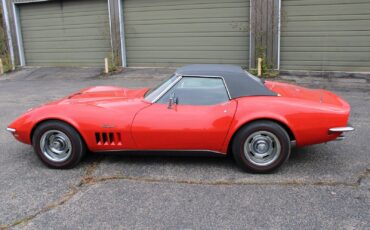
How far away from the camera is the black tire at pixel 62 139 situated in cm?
437

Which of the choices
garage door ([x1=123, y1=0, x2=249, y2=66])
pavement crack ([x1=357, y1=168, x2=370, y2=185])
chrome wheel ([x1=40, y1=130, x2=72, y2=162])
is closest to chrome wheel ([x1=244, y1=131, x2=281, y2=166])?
pavement crack ([x1=357, y1=168, x2=370, y2=185])

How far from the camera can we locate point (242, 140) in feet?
13.6

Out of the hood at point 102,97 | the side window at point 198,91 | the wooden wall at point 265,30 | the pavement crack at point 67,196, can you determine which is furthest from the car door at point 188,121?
the wooden wall at point 265,30

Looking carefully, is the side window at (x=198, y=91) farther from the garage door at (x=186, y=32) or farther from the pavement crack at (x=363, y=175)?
the garage door at (x=186, y=32)

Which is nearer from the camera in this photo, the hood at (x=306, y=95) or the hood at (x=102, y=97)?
the hood at (x=306, y=95)

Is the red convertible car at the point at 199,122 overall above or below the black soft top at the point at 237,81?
below

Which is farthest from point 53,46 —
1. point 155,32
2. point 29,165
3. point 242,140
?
point 242,140

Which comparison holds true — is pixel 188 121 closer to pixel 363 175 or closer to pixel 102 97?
pixel 102 97

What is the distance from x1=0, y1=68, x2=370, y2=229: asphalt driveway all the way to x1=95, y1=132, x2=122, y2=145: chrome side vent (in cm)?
32

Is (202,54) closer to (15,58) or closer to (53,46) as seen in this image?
(53,46)

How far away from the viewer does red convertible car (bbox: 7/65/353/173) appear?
4.13 metres

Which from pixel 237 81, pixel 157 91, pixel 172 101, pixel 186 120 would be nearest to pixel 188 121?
pixel 186 120

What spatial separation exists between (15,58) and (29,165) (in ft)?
43.3

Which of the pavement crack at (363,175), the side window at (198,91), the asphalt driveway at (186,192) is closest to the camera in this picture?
the asphalt driveway at (186,192)
